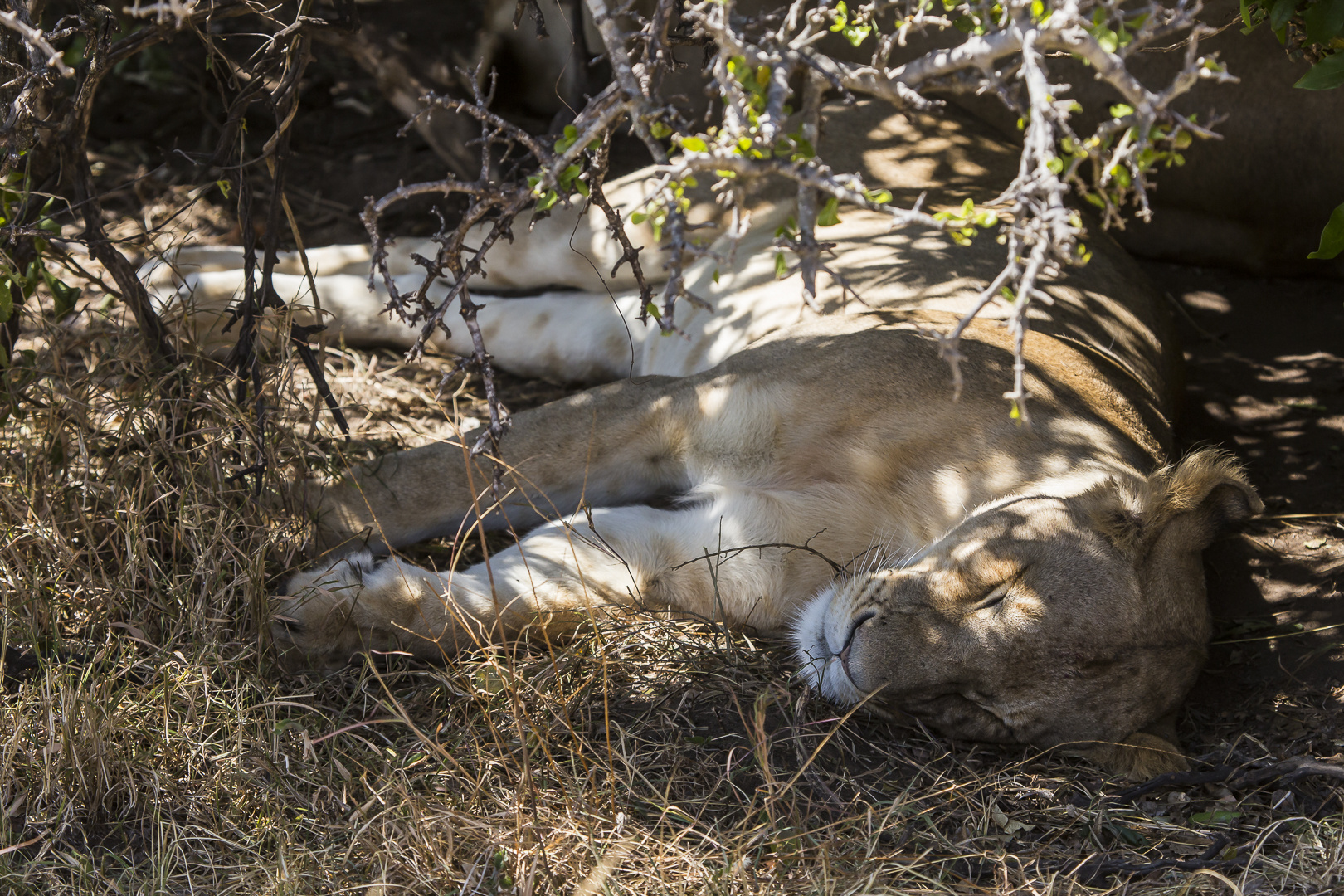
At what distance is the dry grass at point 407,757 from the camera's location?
6.82 ft

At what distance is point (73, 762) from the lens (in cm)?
218

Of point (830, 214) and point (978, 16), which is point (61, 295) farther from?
point (978, 16)

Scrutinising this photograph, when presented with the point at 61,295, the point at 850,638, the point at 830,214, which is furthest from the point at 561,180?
the point at 61,295

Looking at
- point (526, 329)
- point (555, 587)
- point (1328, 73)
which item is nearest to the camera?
point (1328, 73)

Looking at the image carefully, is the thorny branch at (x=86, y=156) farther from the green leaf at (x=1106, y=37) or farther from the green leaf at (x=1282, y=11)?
the green leaf at (x=1282, y=11)

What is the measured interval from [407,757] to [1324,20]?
2.48 metres

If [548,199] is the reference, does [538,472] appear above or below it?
below

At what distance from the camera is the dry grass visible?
6.82 feet

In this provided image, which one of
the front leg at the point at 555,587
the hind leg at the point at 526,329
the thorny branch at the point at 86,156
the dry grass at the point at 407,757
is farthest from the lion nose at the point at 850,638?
the hind leg at the point at 526,329

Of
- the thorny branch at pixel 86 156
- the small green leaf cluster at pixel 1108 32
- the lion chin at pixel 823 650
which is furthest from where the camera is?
the lion chin at pixel 823 650

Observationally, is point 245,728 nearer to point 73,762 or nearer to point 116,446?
point 73,762

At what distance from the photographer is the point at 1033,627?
238 cm

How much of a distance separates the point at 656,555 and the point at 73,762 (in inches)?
55.6

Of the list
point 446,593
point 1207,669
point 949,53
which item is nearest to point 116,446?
point 446,593
